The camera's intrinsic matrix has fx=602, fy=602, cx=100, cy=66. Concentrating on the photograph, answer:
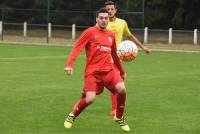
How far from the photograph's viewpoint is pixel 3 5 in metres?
58.2

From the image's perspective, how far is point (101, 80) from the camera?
9688 mm

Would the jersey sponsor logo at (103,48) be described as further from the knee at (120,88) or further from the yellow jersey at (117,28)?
the yellow jersey at (117,28)

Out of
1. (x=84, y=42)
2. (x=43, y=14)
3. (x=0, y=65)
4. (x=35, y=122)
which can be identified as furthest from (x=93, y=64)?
(x=43, y=14)

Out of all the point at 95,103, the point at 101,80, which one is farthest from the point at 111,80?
the point at 95,103

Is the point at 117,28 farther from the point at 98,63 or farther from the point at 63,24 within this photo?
the point at 63,24

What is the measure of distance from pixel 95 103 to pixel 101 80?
343cm

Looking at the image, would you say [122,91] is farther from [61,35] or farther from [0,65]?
[61,35]

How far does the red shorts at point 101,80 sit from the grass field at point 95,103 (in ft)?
2.34

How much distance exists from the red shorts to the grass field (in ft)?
2.34

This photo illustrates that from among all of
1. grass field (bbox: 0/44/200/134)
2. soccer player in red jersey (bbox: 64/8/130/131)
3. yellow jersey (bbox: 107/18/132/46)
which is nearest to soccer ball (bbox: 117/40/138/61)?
yellow jersey (bbox: 107/18/132/46)

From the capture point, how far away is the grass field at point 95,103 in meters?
10.0

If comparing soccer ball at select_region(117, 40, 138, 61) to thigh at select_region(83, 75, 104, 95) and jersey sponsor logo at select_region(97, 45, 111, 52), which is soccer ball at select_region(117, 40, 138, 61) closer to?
jersey sponsor logo at select_region(97, 45, 111, 52)

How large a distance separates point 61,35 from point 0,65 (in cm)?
2175

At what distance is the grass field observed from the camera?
10.0 meters
